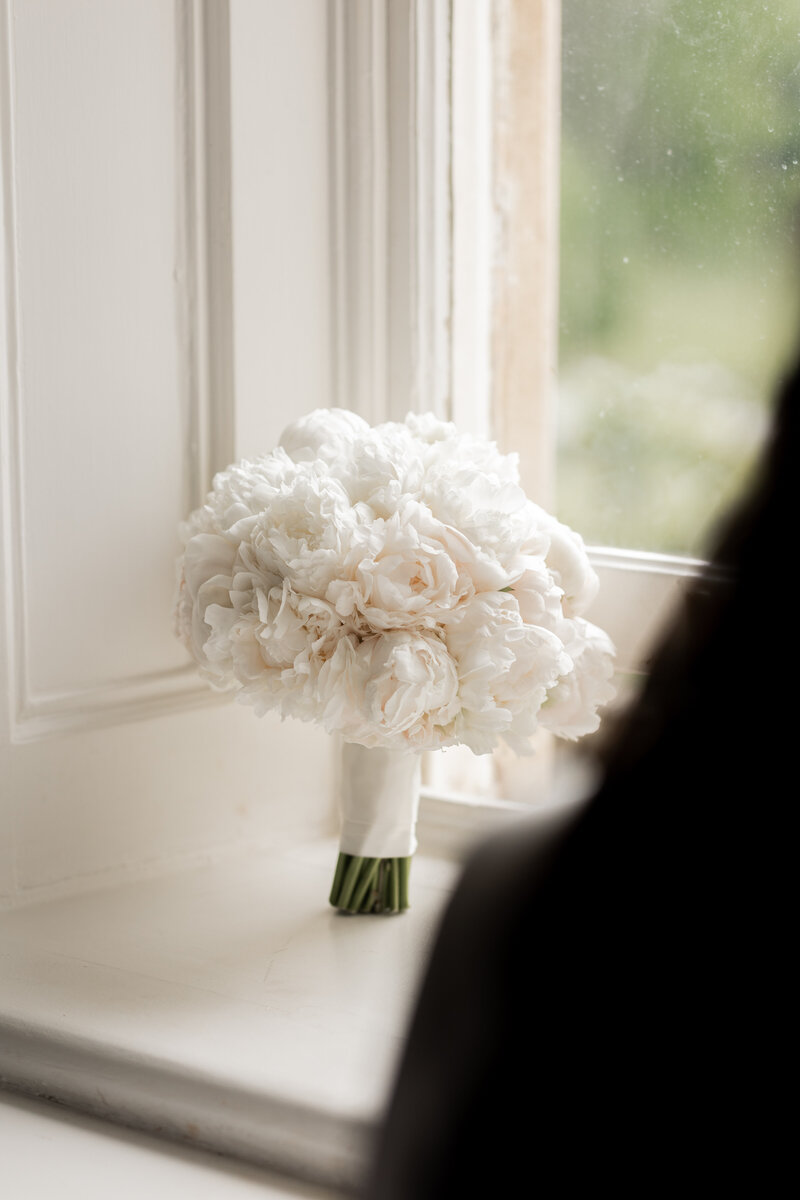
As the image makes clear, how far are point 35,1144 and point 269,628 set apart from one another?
0.40 m

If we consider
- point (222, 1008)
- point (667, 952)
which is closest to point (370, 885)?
point (222, 1008)

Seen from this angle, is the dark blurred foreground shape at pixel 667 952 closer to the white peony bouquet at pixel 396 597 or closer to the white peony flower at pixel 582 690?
the white peony bouquet at pixel 396 597

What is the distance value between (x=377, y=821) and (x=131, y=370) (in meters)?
0.47

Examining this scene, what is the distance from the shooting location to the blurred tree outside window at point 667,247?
1226 mm

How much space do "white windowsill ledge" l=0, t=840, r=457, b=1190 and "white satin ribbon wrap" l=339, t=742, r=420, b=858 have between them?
9 centimetres

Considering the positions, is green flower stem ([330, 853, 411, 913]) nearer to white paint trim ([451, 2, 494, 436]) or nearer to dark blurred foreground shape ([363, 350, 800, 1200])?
white paint trim ([451, 2, 494, 436])

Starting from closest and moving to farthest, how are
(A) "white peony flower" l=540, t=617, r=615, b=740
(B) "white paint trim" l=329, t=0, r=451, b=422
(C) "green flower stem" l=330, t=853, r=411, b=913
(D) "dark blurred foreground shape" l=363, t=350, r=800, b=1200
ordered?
(D) "dark blurred foreground shape" l=363, t=350, r=800, b=1200 < (A) "white peony flower" l=540, t=617, r=615, b=740 < (C) "green flower stem" l=330, t=853, r=411, b=913 < (B) "white paint trim" l=329, t=0, r=451, b=422

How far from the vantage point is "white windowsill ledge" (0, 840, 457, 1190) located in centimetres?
90

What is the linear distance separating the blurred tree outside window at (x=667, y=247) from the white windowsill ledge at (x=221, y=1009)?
1.54 feet

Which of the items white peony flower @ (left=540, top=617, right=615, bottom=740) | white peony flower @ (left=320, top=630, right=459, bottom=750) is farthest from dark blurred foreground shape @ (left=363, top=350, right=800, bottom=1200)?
white peony flower @ (left=540, top=617, right=615, bottom=740)

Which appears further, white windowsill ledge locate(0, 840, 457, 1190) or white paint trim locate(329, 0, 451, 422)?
white paint trim locate(329, 0, 451, 422)

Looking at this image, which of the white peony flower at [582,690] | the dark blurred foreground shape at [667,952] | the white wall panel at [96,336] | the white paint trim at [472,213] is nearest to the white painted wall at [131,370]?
the white wall panel at [96,336]

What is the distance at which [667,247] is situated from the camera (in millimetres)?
1301

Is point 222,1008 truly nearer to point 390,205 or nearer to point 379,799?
point 379,799
